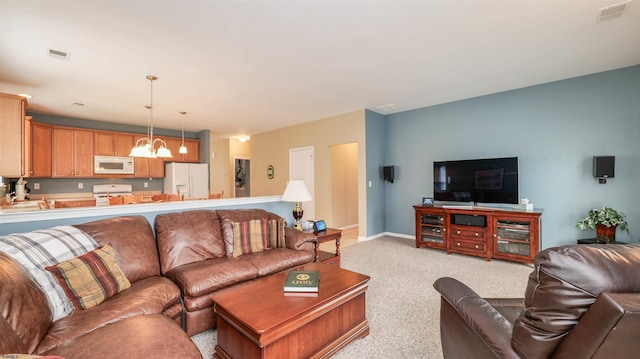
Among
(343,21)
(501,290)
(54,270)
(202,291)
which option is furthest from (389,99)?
(54,270)

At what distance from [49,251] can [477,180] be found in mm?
5004

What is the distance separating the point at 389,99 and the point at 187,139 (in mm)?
5310

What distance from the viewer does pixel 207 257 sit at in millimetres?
2559

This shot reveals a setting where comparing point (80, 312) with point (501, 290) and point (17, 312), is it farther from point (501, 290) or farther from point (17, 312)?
point (501, 290)

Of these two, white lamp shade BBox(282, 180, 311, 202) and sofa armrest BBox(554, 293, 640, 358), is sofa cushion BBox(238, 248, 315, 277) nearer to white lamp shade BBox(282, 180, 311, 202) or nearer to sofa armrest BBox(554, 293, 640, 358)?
white lamp shade BBox(282, 180, 311, 202)

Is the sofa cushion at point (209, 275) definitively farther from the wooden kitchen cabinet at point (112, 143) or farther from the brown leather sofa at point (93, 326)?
the wooden kitchen cabinet at point (112, 143)

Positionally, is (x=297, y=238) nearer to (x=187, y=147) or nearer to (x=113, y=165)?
(x=113, y=165)

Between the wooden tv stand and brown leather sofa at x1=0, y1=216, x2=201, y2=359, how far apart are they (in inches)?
153

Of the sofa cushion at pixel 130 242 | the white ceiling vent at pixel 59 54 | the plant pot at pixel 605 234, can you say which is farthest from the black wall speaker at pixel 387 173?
the white ceiling vent at pixel 59 54

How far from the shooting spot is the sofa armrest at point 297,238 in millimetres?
2949

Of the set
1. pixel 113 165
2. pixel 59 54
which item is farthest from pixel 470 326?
pixel 113 165

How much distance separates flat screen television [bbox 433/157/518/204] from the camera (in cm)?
400

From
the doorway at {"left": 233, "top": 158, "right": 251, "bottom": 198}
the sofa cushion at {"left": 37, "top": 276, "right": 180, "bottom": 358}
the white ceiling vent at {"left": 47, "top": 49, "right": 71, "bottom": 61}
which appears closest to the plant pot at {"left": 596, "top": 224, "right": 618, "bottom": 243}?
the sofa cushion at {"left": 37, "top": 276, "right": 180, "bottom": 358}

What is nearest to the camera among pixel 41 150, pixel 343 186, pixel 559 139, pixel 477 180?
pixel 559 139
